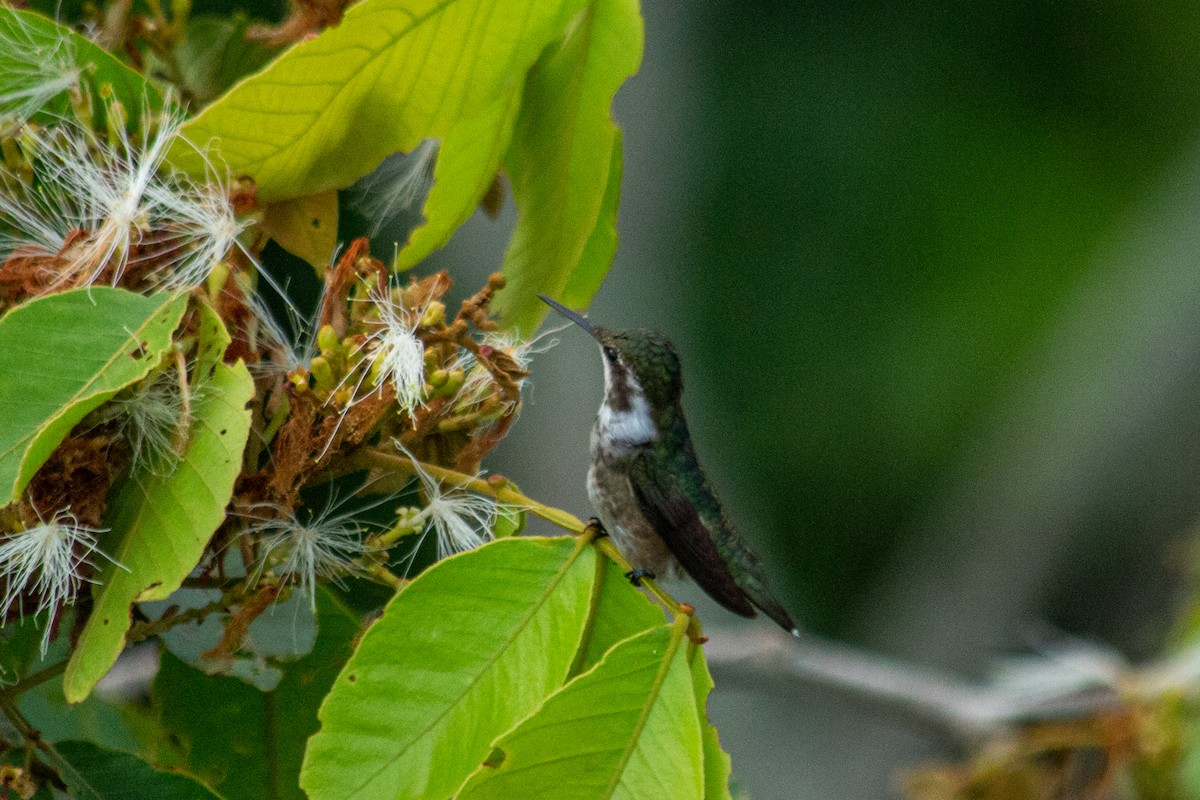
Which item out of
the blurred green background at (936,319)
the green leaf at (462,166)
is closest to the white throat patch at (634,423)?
the green leaf at (462,166)

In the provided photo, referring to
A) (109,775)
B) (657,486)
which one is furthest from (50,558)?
(657,486)

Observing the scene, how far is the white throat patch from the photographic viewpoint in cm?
287

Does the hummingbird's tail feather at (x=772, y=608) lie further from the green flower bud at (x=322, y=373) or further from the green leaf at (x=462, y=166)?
the green flower bud at (x=322, y=373)

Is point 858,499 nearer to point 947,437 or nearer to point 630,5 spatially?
point 947,437

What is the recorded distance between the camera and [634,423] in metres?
2.88

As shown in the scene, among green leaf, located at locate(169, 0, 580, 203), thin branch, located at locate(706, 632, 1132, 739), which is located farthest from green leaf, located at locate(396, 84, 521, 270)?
thin branch, located at locate(706, 632, 1132, 739)

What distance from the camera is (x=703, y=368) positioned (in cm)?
1002

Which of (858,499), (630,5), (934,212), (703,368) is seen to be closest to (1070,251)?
(934,212)

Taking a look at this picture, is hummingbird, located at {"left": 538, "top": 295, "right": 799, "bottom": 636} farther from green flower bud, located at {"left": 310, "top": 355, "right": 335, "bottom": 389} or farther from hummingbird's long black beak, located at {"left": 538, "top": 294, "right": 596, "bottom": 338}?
green flower bud, located at {"left": 310, "top": 355, "right": 335, "bottom": 389}

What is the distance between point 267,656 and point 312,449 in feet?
1.29

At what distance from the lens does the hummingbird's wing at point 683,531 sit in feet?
8.34

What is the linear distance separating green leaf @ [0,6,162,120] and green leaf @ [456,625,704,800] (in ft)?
3.17

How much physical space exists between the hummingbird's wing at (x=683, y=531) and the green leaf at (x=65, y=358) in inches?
53.9

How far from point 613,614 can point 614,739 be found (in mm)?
195
